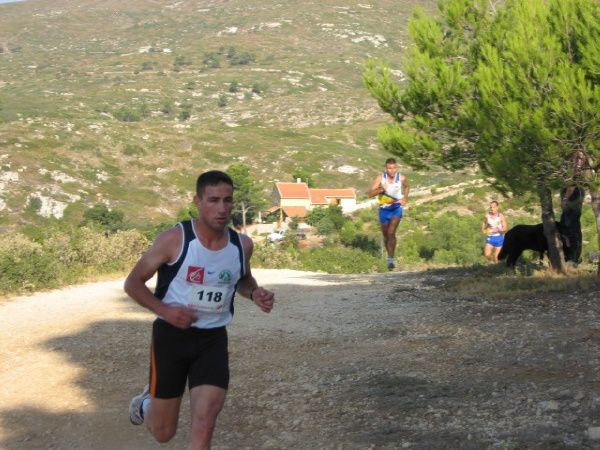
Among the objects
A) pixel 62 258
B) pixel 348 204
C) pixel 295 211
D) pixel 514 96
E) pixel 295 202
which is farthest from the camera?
pixel 295 202

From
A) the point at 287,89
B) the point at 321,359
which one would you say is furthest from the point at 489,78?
the point at 287,89

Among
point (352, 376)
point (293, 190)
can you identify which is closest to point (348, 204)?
point (293, 190)

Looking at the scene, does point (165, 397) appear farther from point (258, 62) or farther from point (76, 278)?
point (258, 62)

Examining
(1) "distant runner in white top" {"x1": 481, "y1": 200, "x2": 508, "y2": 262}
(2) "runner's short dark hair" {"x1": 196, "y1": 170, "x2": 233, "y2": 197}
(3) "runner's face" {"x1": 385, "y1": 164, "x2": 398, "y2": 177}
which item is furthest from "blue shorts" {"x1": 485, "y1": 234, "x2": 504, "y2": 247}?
(2) "runner's short dark hair" {"x1": 196, "y1": 170, "x2": 233, "y2": 197}

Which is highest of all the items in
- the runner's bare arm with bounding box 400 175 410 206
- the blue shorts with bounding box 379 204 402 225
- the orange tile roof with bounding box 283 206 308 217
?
the runner's bare arm with bounding box 400 175 410 206

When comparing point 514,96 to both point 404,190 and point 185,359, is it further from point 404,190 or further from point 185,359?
point 185,359

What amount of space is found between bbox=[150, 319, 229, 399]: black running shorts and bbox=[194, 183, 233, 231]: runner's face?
2.21 feet

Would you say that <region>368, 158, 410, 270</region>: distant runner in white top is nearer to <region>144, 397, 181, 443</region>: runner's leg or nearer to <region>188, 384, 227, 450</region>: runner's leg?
<region>144, 397, 181, 443</region>: runner's leg

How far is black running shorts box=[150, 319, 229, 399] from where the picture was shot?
4.71 m

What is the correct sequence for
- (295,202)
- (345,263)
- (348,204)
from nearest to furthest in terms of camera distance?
1. (345,263)
2. (348,204)
3. (295,202)

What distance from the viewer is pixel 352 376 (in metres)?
7.09

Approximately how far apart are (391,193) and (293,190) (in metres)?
65.9

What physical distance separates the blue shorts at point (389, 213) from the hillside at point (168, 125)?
354cm

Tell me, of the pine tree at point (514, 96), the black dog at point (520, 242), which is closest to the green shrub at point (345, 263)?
the black dog at point (520, 242)
